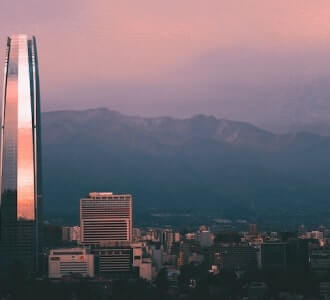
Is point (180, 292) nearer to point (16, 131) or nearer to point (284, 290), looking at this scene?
point (284, 290)

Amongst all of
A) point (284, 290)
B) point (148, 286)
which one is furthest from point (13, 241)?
point (284, 290)

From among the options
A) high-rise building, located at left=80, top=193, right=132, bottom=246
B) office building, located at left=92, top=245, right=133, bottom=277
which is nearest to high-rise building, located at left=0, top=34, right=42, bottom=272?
high-rise building, located at left=80, top=193, right=132, bottom=246

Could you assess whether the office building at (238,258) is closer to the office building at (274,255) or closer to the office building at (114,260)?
the office building at (274,255)

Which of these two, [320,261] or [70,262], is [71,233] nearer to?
[70,262]

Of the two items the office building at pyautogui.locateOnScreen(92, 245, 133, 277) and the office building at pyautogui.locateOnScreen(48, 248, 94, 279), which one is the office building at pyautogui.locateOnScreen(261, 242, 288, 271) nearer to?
the office building at pyautogui.locateOnScreen(92, 245, 133, 277)

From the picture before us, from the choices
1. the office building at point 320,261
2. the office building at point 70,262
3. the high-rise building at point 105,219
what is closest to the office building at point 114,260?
the office building at point 70,262
